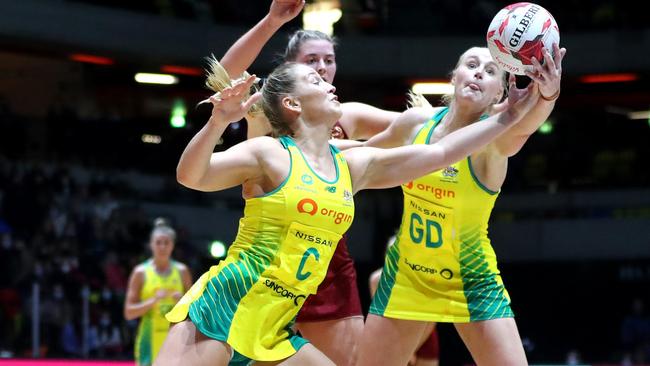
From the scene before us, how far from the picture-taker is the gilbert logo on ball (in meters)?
3.76

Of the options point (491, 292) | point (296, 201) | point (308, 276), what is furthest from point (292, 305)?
point (491, 292)

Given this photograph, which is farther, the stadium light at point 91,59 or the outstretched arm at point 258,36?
the stadium light at point 91,59

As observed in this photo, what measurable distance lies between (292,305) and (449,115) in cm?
132

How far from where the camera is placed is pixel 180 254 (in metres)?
13.3

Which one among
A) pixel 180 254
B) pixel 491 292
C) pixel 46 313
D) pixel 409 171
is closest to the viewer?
pixel 409 171

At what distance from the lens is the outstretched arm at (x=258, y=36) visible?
4562 mm

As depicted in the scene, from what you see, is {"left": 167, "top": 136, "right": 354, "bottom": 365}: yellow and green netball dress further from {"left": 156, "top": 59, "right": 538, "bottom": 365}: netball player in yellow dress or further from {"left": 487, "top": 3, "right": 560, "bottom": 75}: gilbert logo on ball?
{"left": 487, "top": 3, "right": 560, "bottom": 75}: gilbert logo on ball

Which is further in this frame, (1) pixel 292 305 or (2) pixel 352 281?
(2) pixel 352 281

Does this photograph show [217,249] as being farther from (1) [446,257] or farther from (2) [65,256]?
(1) [446,257]

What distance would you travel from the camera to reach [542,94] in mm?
3740

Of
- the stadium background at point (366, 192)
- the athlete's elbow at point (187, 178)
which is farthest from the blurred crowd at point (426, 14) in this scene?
the athlete's elbow at point (187, 178)

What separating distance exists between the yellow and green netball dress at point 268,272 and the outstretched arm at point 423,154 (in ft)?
1.01

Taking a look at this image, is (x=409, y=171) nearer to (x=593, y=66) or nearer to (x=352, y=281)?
(x=352, y=281)

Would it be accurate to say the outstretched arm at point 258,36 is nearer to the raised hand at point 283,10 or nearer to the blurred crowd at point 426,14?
the raised hand at point 283,10
